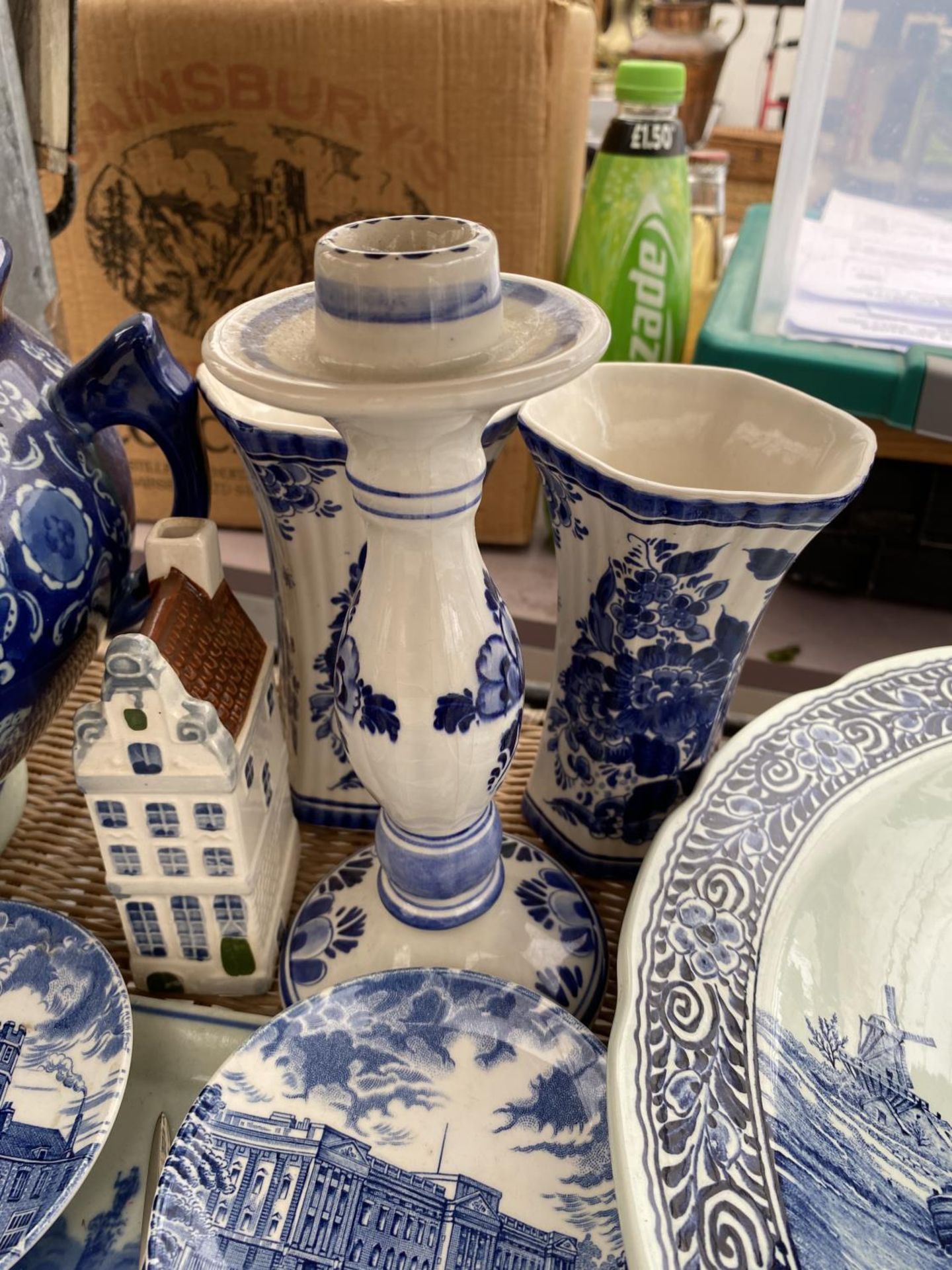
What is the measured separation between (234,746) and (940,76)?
1.70ft

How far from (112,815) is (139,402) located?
150mm

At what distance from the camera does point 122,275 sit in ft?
2.04

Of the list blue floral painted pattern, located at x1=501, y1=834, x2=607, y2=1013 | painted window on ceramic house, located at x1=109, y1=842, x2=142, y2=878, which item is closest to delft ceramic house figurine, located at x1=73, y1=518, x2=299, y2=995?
painted window on ceramic house, located at x1=109, y1=842, x2=142, y2=878

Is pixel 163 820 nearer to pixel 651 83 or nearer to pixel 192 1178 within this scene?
pixel 192 1178

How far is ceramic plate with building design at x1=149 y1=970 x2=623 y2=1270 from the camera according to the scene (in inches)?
11.6

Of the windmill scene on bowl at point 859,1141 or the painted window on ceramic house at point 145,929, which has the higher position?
the windmill scene on bowl at point 859,1141

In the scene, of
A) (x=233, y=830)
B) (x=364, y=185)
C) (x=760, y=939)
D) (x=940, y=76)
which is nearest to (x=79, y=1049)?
(x=233, y=830)

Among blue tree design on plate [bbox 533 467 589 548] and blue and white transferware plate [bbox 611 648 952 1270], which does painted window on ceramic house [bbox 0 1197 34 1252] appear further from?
blue tree design on plate [bbox 533 467 589 548]

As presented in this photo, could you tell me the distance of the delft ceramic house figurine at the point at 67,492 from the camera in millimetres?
330

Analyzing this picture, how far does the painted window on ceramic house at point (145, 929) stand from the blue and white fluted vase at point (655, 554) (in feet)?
0.55

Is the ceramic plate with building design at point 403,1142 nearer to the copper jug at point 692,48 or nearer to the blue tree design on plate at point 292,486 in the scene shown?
the blue tree design on plate at point 292,486

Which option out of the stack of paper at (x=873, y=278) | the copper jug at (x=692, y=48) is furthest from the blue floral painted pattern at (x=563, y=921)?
the copper jug at (x=692, y=48)

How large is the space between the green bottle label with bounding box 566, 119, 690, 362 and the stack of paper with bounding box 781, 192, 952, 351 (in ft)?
0.24

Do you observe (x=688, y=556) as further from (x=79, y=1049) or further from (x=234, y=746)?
(x=79, y=1049)
